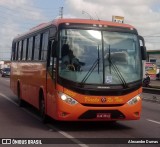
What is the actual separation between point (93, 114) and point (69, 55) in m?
1.68

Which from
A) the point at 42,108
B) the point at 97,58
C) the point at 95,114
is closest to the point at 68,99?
the point at 95,114

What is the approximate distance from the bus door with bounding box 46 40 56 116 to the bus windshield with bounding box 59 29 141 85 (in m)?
0.44

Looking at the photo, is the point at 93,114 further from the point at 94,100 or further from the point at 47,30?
the point at 47,30

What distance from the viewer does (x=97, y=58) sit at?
39.4ft

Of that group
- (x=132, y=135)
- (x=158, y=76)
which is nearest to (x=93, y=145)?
(x=132, y=135)

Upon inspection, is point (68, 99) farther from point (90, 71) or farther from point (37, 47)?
point (37, 47)

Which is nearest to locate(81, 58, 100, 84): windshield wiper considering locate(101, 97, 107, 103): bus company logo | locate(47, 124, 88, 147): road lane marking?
locate(101, 97, 107, 103): bus company logo

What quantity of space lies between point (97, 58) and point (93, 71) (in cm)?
39

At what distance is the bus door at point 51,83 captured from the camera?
12.1m

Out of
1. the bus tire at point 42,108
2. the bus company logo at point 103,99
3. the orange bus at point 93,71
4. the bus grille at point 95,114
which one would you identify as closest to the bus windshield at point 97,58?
the orange bus at point 93,71

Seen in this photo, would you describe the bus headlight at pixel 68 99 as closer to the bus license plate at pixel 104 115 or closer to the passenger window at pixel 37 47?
the bus license plate at pixel 104 115

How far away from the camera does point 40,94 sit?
564 inches

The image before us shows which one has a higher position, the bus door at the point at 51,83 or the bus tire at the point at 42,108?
the bus door at the point at 51,83

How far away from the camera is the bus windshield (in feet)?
38.8
